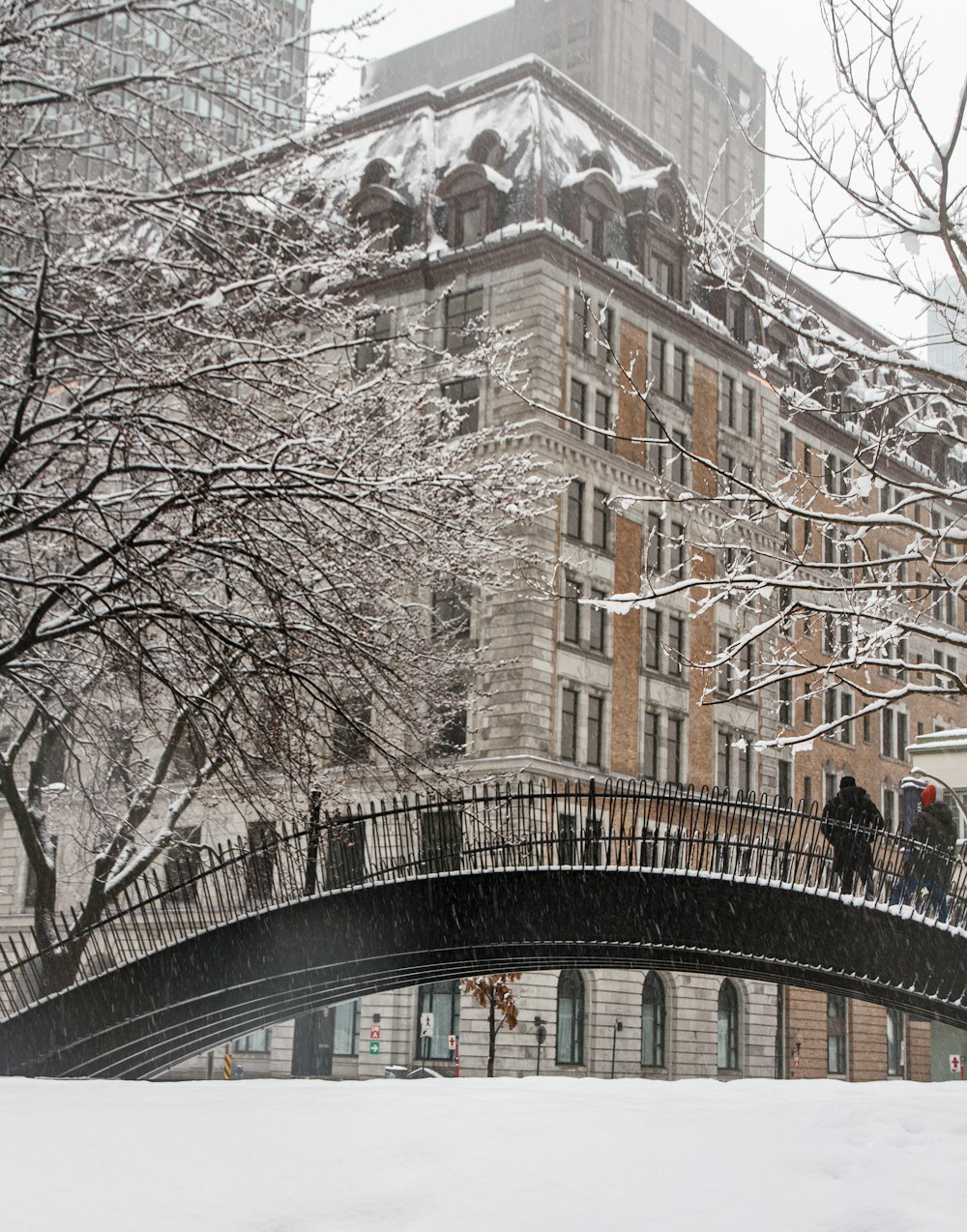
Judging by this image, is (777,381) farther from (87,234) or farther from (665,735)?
(87,234)

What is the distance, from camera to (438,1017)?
44.3 m

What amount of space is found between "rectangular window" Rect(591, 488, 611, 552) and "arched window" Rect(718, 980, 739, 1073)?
15.0 meters

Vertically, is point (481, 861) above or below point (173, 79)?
below

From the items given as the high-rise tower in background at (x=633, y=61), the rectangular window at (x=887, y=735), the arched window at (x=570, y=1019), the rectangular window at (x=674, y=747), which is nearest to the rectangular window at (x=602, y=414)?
the rectangular window at (x=674, y=747)

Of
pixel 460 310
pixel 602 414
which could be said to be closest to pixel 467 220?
pixel 460 310

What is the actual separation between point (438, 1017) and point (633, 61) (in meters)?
92.4

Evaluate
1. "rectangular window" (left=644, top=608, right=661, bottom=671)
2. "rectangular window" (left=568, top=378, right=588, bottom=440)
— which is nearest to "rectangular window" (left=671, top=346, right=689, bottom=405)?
"rectangular window" (left=568, top=378, right=588, bottom=440)

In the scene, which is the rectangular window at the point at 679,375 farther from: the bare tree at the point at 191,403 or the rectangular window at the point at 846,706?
the bare tree at the point at 191,403

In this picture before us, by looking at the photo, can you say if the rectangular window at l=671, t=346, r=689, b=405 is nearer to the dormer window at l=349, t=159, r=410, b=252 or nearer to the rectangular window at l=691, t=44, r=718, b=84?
the dormer window at l=349, t=159, r=410, b=252

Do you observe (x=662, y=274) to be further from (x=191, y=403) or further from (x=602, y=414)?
(x=191, y=403)

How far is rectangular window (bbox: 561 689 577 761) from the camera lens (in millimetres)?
44938

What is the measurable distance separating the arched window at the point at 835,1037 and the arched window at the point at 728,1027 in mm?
6604

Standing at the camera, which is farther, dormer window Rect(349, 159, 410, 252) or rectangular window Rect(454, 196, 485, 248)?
dormer window Rect(349, 159, 410, 252)

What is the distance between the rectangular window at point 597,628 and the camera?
4666 centimetres
